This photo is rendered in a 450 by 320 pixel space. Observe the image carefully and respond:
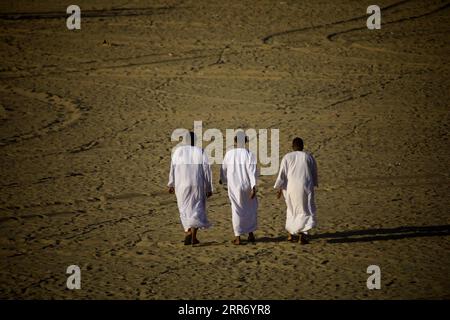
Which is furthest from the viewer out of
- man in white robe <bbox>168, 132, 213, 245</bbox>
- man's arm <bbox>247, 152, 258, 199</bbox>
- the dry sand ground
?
man in white robe <bbox>168, 132, 213, 245</bbox>

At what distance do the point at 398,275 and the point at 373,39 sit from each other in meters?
13.1

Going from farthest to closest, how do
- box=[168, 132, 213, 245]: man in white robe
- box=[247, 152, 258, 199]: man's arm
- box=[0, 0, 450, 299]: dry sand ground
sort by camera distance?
1. box=[168, 132, 213, 245]: man in white robe
2. box=[247, 152, 258, 199]: man's arm
3. box=[0, 0, 450, 299]: dry sand ground

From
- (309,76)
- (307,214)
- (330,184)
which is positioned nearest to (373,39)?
(309,76)

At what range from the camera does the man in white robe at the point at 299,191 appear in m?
10.4

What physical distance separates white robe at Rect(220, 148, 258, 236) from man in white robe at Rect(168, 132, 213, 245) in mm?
271

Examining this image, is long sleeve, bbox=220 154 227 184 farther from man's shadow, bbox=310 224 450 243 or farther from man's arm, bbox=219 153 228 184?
man's shadow, bbox=310 224 450 243

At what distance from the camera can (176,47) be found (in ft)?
68.2

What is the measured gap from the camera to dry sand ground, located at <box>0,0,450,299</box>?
9.51 meters

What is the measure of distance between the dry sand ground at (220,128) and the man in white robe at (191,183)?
34 centimetres

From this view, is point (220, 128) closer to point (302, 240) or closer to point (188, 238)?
point (188, 238)

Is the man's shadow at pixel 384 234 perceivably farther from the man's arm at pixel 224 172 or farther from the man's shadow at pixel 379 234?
the man's arm at pixel 224 172

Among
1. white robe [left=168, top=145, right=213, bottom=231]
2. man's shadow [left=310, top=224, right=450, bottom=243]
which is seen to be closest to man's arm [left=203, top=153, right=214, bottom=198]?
white robe [left=168, top=145, right=213, bottom=231]

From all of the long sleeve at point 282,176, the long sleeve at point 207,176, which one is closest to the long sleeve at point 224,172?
the long sleeve at point 207,176

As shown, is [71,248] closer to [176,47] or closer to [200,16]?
[176,47]
